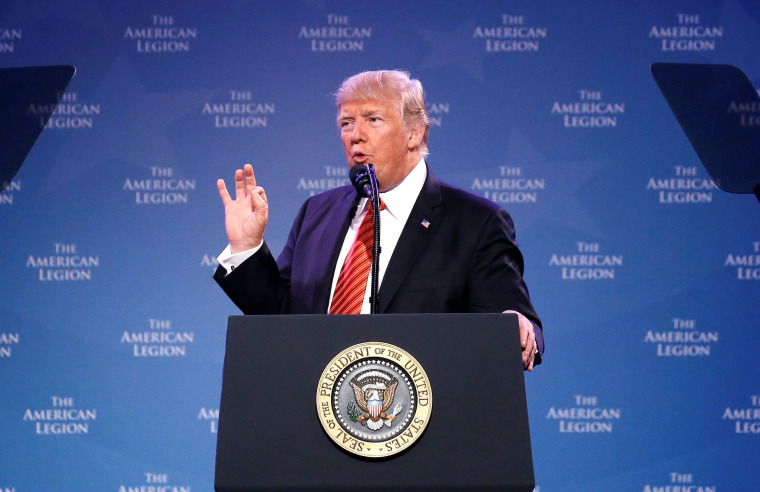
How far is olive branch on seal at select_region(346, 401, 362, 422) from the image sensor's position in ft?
3.78

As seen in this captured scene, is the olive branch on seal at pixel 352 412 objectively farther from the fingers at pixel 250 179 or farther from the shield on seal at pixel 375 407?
the fingers at pixel 250 179

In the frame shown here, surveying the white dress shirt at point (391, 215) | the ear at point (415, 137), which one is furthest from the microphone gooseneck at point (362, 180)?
the ear at point (415, 137)

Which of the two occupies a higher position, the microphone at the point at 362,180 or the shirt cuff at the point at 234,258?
the microphone at the point at 362,180

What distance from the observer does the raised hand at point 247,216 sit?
173 centimetres

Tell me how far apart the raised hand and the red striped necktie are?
0.27 metres

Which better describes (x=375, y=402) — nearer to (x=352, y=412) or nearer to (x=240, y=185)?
(x=352, y=412)

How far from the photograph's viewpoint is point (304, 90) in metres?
3.40

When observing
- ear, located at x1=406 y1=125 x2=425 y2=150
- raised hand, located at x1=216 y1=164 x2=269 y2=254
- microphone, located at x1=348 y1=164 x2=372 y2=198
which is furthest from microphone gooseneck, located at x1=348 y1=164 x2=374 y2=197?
ear, located at x1=406 y1=125 x2=425 y2=150

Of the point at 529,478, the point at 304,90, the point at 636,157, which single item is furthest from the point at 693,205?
the point at 529,478

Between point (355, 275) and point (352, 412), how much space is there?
805 millimetres

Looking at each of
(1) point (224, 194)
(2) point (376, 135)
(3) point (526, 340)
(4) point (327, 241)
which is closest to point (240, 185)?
(1) point (224, 194)

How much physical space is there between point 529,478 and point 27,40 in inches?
127

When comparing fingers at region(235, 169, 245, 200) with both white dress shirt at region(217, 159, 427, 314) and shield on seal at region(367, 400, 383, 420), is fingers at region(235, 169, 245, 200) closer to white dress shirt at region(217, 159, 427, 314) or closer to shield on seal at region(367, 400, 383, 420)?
white dress shirt at region(217, 159, 427, 314)

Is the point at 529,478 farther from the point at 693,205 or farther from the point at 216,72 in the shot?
the point at 216,72
